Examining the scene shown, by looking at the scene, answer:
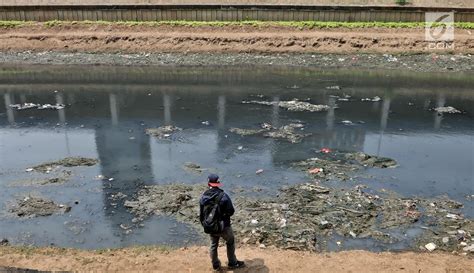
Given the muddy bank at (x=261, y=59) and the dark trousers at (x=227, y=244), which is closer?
the dark trousers at (x=227, y=244)

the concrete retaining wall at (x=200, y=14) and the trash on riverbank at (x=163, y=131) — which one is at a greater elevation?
the concrete retaining wall at (x=200, y=14)

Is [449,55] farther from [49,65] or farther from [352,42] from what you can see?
[49,65]

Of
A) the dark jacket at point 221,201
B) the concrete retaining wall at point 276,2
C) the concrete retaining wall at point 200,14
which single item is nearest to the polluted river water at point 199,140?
the dark jacket at point 221,201

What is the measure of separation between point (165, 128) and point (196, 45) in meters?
13.1

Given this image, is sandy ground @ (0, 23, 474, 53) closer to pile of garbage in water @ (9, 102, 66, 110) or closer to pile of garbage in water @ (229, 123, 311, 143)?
pile of garbage in water @ (9, 102, 66, 110)

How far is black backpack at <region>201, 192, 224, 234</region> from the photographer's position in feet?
21.9

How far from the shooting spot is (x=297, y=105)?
1709 cm

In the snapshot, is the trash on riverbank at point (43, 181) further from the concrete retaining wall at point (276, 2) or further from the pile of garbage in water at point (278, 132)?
the concrete retaining wall at point (276, 2)

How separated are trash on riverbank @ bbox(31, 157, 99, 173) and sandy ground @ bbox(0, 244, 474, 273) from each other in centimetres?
388

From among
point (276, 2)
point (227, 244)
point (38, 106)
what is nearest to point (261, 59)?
point (276, 2)

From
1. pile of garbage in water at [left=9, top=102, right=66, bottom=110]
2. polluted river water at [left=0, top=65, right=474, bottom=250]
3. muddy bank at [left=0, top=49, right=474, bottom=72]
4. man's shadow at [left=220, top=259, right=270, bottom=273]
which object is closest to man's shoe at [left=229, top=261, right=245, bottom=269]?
man's shadow at [left=220, top=259, right=270, bottom=273]

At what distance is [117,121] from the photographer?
1542 centimetres

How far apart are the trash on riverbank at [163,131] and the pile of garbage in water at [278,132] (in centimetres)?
185

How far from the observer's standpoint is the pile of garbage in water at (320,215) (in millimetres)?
8359
